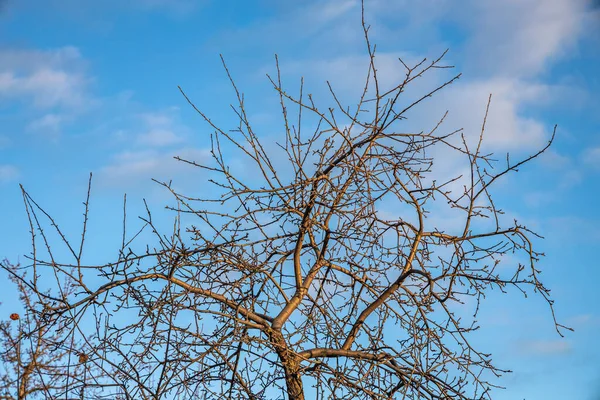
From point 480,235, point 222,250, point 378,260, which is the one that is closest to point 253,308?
point 222,250

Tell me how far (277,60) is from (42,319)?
87.2 inches

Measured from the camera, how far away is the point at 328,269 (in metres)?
4.75

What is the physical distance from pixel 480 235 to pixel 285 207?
1.33 metres

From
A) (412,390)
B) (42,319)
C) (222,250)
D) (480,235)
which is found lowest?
(412,390)

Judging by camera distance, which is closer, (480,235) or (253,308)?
(253,308)

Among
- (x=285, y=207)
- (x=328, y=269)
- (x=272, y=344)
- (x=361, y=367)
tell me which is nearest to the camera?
(x=272, y=344)

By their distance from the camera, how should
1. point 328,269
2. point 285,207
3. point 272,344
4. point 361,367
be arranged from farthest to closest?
point 328,269
point 285,207
point 361,367
point 272,344

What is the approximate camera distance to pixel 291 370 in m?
3.93

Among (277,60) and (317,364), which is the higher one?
(277,60)

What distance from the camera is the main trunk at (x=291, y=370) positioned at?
395cm

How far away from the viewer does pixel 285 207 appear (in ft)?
14.2

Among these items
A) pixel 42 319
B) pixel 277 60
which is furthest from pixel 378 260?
pixel 42 319

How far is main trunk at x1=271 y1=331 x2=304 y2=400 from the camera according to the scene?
395 centimetres

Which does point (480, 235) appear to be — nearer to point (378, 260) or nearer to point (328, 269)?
point (378, 260)
